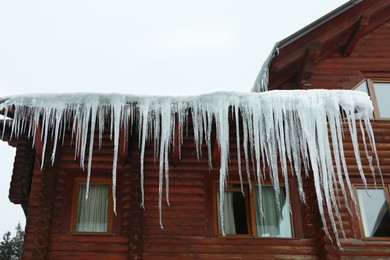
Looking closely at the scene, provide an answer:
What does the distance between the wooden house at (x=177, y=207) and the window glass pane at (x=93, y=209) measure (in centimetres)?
1

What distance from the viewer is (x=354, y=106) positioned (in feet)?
22.4

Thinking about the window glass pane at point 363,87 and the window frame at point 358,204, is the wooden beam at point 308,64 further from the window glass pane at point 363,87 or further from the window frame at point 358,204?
the window frame at point 358,204

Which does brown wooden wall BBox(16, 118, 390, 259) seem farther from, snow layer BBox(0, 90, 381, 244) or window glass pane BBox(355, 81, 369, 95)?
window glass pane BBox(355, 81, 369, 95)

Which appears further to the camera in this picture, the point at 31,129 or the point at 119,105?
the point at 31,129

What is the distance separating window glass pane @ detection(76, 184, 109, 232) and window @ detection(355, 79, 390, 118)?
459 cm

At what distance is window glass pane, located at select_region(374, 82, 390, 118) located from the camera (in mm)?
8420

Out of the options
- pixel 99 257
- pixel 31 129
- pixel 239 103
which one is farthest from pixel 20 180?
pixel 239 103

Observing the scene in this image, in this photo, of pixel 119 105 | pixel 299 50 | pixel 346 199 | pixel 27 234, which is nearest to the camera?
pixel 119 105

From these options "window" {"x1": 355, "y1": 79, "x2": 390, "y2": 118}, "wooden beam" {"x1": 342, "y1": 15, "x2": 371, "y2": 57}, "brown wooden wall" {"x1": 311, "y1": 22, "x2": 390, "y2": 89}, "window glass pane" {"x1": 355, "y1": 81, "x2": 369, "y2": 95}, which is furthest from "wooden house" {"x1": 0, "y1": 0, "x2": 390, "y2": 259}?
"wooden beam" {"x1": 342, "y1": 15, "x2": 371, "y2": 57}

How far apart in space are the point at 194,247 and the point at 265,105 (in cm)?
222

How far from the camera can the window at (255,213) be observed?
24.3 ft

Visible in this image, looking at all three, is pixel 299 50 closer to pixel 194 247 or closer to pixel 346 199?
pixel 346 199

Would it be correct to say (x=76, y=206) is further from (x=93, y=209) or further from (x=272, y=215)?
(x=272, y=215)

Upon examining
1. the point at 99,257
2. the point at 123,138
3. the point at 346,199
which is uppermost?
the point at 123,138
